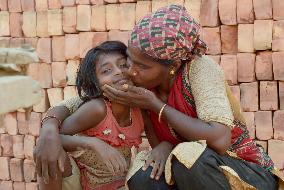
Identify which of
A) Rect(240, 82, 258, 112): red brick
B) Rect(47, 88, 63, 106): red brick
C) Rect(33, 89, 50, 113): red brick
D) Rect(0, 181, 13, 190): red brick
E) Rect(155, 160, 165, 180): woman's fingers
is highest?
Rect(240, 82, 258, 112): red brick

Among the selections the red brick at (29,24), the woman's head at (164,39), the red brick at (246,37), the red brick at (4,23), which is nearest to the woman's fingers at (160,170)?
the woman's head at (164,39)

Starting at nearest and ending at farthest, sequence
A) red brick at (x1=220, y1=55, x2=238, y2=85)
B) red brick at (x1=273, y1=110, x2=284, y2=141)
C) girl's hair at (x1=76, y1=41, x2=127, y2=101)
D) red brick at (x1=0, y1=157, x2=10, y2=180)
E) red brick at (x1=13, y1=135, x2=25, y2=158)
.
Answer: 1. girl's hair at (x1=76, y1=41, x2=127, y2=101)
2. red brick at (x1=273, y1=110, x2=284, y2=141)
3. red brick at (x1=220, y1=55, x2=238, y2=85)
4. red brick at (x1=13, y1=135, x2=25, y2=158)
5. red brick at (x1=0, y1=157, x2=10, y2=180)

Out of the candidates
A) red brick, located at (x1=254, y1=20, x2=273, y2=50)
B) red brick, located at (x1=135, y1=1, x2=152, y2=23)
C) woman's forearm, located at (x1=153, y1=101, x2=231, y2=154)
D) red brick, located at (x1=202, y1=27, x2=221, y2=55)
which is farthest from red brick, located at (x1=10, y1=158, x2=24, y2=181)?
woman's forearm, located at (x1=153, y1=101, x2=231, y2=154)

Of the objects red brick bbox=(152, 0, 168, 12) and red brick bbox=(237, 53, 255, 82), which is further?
red brick bbox=(152, 0, 168, 12)

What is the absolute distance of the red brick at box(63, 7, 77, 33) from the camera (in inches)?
197

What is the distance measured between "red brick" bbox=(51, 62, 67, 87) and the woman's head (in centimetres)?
226

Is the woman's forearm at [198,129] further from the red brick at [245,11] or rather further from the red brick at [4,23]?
the red brick at [4,23]

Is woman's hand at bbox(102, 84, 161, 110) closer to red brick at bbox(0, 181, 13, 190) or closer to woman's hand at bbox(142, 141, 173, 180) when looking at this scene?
A: woman's hand at bbox(142, 141, 173, 180)

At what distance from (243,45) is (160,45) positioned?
166 centimetres

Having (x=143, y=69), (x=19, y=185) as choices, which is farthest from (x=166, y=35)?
(x=19, y=185)

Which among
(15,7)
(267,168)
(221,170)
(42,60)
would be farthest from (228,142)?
(15,7)

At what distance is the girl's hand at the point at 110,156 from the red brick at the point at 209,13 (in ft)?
5.79

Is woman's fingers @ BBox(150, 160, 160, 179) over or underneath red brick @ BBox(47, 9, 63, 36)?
underneath

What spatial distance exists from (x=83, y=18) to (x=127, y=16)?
42 centimetres
